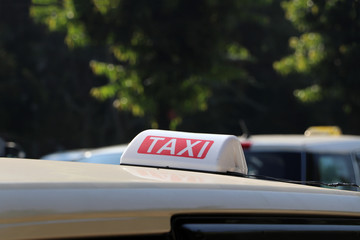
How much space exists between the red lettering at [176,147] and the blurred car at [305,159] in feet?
12.2

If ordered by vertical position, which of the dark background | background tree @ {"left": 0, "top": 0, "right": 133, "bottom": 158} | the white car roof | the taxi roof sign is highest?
the white car roof

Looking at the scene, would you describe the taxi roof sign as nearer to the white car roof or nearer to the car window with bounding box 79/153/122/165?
the white car roof

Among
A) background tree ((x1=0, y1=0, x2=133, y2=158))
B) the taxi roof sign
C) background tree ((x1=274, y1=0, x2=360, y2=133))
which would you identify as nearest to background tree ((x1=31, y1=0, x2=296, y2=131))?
background tree ((x1=274, y1=0, x2=360, y2=133))

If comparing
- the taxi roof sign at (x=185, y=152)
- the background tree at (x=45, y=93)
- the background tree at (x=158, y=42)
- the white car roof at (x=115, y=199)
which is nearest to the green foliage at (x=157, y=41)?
the background tree at (x=158, y=42)

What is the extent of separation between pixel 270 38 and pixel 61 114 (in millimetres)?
8699

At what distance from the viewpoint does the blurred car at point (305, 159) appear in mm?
5883

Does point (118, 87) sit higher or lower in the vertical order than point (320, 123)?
higher

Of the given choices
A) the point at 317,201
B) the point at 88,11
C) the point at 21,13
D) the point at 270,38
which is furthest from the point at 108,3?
the point at 270,38

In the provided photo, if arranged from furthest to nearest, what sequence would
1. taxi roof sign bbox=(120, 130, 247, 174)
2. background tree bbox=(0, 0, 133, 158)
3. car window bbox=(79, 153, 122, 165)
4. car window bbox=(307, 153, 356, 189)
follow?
1. background tree bbox=(0, 0, 133, 158)
2. car window bbox=(307, 153, 356, 189)
3. car window bbox=(79, 153, 122, 165)
4. taxi roof sign bbox=(120, 130, 247, 174)

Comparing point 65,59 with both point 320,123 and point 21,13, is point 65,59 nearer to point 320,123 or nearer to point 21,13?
point 21,13

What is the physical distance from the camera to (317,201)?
1.83 meters

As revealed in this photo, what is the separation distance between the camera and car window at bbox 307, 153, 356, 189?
5871 mm

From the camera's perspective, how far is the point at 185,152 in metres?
2.15

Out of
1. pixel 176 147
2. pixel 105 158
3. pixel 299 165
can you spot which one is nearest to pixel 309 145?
pixel 299 165
